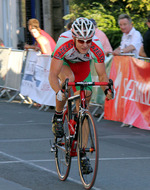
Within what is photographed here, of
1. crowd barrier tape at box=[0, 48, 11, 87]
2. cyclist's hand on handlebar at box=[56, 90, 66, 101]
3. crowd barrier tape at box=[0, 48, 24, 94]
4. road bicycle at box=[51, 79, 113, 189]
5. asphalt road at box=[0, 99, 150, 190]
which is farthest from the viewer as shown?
crowd barrier tape at box=[0, 48, 11, 87]

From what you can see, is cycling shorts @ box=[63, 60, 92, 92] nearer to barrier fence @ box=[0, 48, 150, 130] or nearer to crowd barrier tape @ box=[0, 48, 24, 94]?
barrier fence @ box=[0, 48, 150, 130]

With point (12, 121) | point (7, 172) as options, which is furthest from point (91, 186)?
point (12, 121)


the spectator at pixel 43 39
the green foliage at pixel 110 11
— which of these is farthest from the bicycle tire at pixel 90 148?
the green foliage at pixel 110 11

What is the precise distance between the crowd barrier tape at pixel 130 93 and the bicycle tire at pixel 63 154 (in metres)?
3.92

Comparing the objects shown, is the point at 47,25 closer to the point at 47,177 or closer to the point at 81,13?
the point at 47,177

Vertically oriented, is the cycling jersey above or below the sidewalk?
above

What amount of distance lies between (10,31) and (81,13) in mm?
4085

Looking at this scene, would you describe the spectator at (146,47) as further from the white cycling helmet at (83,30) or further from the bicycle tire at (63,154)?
the white cycling helmet at (83,30)

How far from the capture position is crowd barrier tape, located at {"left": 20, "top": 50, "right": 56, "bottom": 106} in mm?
14359

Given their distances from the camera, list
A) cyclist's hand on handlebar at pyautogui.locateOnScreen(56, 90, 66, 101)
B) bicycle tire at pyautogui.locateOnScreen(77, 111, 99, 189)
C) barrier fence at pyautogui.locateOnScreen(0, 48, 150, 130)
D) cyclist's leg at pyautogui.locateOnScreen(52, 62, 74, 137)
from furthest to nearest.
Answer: barrier fence at pyautogui.locateOnScreen(0, 48, 150, 130) → cyclist's leg at pyautogui.locateOnScreen(52, 62, 74, 137) → cyclist's hand on handlebar at pyautogui.locateOnScreen(56, 90, 66, 101) → bicycle tire at pyautogui.locateOnScreen(77, 111, 99, 189)

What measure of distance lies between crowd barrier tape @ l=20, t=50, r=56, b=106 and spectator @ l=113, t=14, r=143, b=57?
7.55 ft

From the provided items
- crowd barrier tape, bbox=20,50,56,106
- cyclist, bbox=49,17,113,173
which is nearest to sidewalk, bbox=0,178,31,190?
cyclist, bbox=49,17,113,173

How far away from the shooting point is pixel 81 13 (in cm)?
2983

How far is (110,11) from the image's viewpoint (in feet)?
99.5
